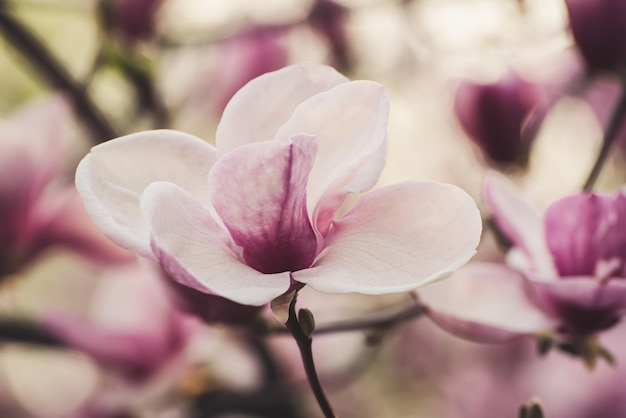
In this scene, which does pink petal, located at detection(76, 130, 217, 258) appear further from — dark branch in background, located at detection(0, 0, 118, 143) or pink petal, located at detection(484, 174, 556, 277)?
dark branch in background, located at detection(0, 0, 118, 143)

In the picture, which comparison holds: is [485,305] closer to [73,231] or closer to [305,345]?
[305,345]

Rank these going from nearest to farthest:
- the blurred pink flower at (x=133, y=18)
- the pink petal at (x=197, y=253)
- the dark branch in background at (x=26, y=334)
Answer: the pink petal at (x=197, y=253) → the dark branch in background at (x=26, y=334) → the blurred pink flower at (x=133, y=18)

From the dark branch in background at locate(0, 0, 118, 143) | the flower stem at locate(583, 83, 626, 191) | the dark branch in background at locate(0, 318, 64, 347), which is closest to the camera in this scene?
the flower stem at locate(583, 83, 626, 191)

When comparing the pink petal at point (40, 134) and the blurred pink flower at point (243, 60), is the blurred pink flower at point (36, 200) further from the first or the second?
the blurred pink flower at point (243, 60)

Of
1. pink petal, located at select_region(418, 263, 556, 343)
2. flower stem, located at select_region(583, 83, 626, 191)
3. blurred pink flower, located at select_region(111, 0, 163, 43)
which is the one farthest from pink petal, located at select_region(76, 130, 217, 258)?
blurred pink flower, located at select_region(111, 0, 163, 43)

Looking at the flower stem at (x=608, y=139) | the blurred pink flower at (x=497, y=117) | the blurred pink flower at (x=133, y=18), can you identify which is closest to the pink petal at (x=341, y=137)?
the flower stem at (x=608, y=139)

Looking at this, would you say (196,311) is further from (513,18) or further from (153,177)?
(513,18)

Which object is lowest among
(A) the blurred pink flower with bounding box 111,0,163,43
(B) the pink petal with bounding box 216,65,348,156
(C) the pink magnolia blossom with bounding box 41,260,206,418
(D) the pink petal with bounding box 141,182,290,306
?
(C) the pink magnolia blossom with bounding box 41,260,206,418
